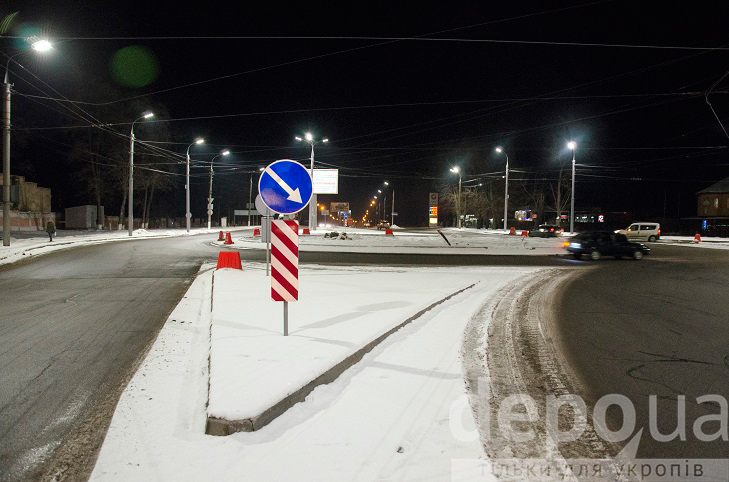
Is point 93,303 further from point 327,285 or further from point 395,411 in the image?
point 395,411

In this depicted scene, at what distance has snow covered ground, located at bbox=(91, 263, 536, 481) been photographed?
11.9 feet

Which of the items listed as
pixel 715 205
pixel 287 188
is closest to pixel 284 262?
pixel 287 188

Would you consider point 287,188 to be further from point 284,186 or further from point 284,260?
point 284,260

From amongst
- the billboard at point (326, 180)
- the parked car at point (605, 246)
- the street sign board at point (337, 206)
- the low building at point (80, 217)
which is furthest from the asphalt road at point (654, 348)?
the street sign board at point (337, 206)

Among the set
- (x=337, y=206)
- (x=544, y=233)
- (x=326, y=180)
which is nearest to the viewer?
(x=326, y=180)

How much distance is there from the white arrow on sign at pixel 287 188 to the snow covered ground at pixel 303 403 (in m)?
1.97

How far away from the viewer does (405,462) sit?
3670 millimetres

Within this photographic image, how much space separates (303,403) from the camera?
4863 millimetres

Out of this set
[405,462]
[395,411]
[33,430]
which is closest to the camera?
[405,462]

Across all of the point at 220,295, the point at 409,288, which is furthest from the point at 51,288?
the point at 409,288

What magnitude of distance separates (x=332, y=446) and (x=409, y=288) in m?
9.31

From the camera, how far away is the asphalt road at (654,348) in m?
4.60

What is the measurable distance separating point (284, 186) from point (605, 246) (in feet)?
77.1

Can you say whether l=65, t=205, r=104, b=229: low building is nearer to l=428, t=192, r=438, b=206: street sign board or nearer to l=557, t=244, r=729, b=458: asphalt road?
l=557, t=244, r=729, b=458: asphalt road
